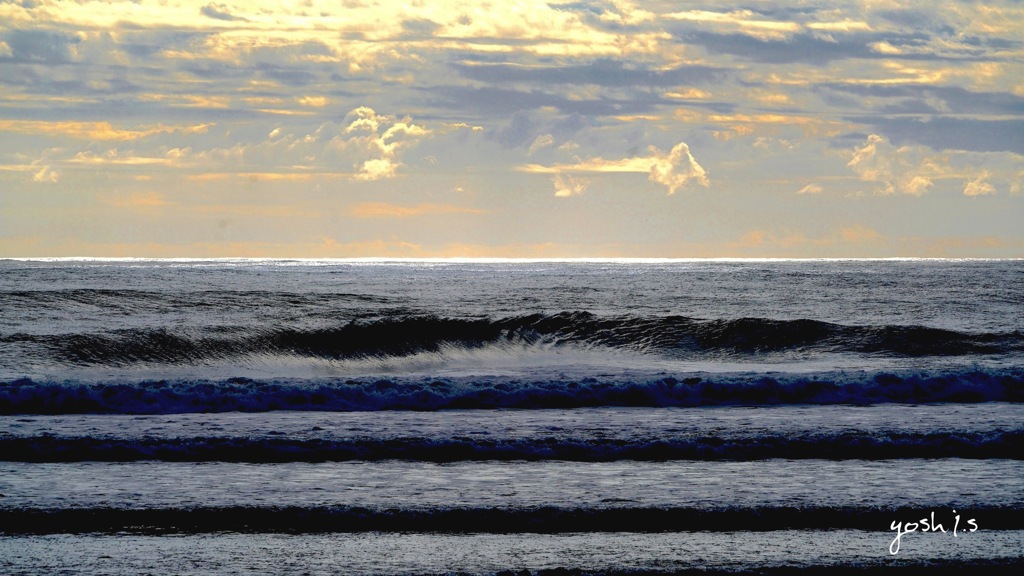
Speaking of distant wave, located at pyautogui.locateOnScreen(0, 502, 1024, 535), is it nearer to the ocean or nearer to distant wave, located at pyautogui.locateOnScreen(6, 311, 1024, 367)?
the ocean

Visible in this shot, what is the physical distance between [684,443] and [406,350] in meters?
14.7

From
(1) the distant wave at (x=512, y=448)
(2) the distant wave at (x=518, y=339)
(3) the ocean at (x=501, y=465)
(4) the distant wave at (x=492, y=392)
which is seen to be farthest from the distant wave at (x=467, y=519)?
(2) the distant wave at (x=518, y=339)

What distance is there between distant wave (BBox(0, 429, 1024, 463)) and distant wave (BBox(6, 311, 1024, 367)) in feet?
34.6

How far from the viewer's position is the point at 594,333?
26875 mm

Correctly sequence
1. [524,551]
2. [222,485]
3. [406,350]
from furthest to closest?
[406,350] < [222,485] < [524,551]

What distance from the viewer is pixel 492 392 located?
14461 millimetres

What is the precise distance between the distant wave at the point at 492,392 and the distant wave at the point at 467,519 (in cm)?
606

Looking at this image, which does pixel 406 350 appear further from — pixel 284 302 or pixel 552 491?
pixel 552 491

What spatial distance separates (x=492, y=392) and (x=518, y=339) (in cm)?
1158

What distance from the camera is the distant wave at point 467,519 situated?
7344 millimetres

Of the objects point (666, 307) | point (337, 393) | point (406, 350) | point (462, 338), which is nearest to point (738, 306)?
point (666, 307)

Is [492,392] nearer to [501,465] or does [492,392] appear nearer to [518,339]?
[501,465]
